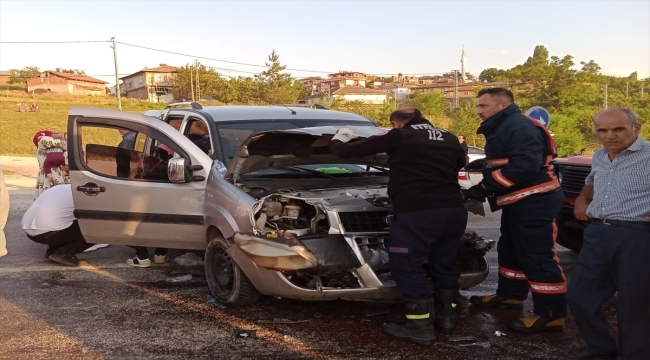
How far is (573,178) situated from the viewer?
18.9 ft

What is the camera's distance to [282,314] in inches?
179

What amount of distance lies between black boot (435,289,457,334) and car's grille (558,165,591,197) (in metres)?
2.28

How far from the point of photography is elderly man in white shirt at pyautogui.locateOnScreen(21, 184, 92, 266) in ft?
19.9

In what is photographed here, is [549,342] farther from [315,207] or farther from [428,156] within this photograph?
[315,207]

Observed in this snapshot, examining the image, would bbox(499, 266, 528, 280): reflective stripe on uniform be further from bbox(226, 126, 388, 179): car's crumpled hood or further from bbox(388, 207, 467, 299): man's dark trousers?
bbox(226, 126, 388, 179): car's crumpled hood

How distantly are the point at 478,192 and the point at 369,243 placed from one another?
2.89 feet

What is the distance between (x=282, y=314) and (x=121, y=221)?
5.97 feet

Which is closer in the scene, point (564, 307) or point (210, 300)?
point (564, 307)

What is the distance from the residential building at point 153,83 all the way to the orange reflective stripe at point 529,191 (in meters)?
76.5

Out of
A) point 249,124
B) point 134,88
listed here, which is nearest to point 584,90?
point 249,124

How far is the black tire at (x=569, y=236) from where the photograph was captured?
585 centimetres

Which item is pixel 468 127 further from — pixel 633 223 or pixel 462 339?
pixel 633 223

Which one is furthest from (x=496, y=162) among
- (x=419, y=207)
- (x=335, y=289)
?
(x=335, y=289)

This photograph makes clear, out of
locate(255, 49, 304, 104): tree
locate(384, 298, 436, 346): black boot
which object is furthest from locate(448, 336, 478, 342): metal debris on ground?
locate(255, 49, 304, 104): tree
